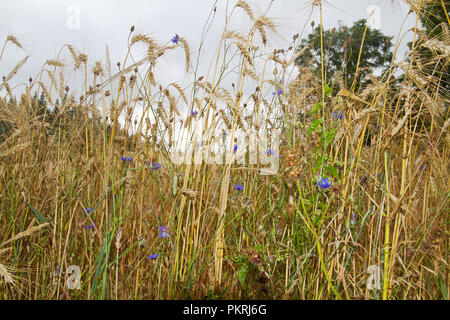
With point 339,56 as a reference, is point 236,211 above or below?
below

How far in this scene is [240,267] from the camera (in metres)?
1.41

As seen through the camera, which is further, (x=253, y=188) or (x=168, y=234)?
(x=253, y=188)

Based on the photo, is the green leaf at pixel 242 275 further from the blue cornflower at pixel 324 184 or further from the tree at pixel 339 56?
the tree at pixel 339 56

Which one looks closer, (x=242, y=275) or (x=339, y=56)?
(x=242, y=275)

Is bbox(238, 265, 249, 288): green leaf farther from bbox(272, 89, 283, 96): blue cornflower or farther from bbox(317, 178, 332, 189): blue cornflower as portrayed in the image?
bbox(272, 89, 283, 96): blue cornflower

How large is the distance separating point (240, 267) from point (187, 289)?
222mm

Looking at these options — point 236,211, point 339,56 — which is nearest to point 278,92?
point 236,211

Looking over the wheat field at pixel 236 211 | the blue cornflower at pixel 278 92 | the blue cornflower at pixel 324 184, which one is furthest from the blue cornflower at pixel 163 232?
the blue cornflower at pixel 278 92

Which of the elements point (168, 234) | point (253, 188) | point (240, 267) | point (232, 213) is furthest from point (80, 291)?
point (253, 188)

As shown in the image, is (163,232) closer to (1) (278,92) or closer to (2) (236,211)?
(2) (236,211)

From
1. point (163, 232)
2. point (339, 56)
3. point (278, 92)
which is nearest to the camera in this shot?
point (163, 232)

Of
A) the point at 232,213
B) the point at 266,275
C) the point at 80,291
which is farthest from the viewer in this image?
the point at 232,213

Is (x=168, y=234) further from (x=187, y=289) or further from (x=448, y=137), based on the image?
(x=448, y=137)

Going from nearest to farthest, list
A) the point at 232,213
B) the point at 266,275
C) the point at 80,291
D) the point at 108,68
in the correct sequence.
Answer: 1. the point at 266,275
2. the point at 80,291
3. the point at 232,213
4. the point at 108,68
